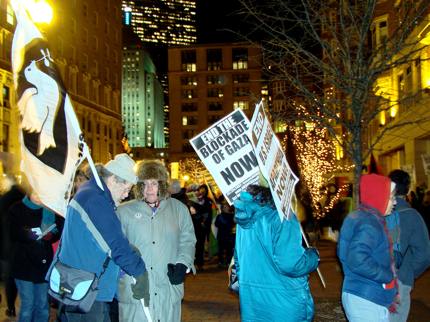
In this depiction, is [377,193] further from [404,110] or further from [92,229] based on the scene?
[404,110]

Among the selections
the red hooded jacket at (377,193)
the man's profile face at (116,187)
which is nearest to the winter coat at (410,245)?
the red hooded jacket at (377,193)

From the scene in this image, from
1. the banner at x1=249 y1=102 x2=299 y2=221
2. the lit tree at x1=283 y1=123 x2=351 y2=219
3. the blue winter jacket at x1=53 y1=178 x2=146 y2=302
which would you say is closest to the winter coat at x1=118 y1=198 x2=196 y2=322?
the blue winter jacket at x1=53 y1=178 x2=146 y2=302

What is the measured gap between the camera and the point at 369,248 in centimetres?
439

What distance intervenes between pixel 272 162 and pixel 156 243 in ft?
4.34

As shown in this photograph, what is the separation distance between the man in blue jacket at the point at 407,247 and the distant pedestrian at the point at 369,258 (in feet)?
2.84

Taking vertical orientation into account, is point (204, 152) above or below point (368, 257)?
above

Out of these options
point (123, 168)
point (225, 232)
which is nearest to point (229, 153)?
point (123, 168)

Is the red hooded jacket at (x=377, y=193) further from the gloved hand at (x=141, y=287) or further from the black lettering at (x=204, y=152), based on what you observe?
the gloved hand at (x=141, y=287)

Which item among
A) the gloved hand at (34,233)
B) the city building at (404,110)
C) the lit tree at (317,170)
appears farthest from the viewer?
the city building at (404,110)

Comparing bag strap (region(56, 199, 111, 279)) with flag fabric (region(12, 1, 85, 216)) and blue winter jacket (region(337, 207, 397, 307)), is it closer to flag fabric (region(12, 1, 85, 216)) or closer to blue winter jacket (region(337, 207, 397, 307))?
flag fabric (region(12, 1, 85, 216))

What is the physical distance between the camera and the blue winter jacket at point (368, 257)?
4352mm

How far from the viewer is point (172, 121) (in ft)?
419

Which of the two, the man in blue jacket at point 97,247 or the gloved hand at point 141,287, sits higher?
the man in blue jacket at point 97,247

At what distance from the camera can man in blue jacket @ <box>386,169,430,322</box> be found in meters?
5.39
